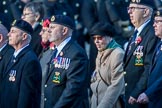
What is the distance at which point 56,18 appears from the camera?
32.2ft

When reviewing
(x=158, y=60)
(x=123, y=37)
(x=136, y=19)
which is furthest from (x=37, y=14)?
(x=158, y=60)

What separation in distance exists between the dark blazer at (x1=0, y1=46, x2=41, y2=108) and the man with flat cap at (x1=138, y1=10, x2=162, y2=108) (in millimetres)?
1320

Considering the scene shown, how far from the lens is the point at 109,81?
10.0 m

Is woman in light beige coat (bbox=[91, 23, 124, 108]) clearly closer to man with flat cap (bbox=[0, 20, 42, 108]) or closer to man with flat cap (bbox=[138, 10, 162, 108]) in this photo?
man with flat cap (bbox=[138, 10, 162, 108])

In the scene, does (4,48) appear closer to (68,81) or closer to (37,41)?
(68,81)

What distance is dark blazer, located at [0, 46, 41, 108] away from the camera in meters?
9.42

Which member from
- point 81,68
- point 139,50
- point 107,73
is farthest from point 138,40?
point 81,68

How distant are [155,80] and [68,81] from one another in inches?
41.6

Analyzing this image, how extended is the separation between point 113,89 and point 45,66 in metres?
1.24

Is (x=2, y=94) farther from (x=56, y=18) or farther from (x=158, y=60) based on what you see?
(x=158, y=60)

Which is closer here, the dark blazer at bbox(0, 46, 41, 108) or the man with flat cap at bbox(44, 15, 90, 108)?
the man with flat cap at bbox(44, 15, 90, 108)

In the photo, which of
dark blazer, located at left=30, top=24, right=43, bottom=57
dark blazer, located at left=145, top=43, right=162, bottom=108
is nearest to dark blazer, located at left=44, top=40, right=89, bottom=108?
dark blazer, located at left=145, top=43, right=162, bottom=108

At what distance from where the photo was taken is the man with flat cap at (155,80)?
9.01 metres

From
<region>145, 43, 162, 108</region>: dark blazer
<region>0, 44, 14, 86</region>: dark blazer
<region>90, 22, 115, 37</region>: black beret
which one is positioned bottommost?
<region>145, 43, 162, 108</region>: dark blazer
